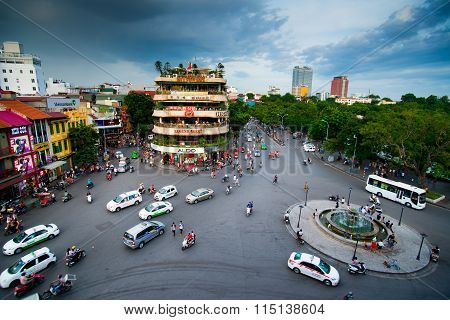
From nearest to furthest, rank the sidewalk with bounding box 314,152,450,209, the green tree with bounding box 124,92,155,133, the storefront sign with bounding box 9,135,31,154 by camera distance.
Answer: the storefront sign with bounding box 9,135,31,154
the sidewalk with bounding box 314,152,450,209
the green tree with bounding box 124,92,155,133

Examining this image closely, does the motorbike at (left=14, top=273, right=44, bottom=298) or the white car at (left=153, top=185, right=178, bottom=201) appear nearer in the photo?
the motorbike at (left=14, top=273, right=44, bottom=298)

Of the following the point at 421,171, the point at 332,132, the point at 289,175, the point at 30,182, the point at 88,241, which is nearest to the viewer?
the point at 88,241

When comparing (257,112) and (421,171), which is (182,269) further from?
(257,112)

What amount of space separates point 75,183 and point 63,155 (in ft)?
16.8

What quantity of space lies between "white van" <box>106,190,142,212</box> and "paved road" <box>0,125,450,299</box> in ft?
2.87

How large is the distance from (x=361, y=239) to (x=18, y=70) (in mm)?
104706

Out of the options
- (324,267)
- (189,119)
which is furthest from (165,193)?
(189,119)

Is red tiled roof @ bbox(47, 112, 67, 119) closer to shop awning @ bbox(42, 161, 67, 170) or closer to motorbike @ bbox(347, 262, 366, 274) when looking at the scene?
shop awning @ bbox(42, 161, 67, 170)

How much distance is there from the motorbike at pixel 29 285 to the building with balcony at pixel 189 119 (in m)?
26.5

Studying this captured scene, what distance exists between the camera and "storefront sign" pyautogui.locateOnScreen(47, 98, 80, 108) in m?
35.3

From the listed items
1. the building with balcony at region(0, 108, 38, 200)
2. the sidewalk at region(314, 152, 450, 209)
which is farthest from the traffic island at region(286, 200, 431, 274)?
the building with balcony at region(0, 108, 38, 200)

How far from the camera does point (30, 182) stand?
28500mm

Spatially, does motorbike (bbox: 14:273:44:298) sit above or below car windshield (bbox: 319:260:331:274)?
below
